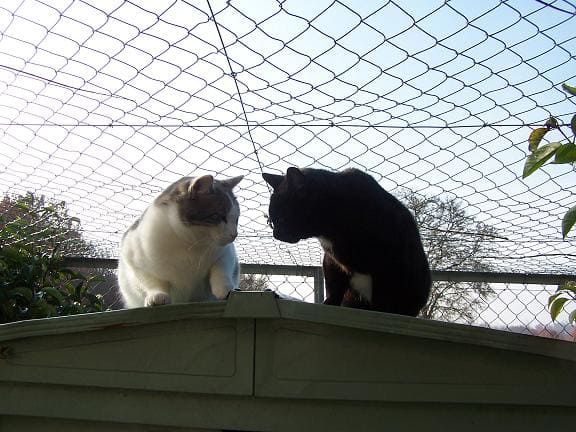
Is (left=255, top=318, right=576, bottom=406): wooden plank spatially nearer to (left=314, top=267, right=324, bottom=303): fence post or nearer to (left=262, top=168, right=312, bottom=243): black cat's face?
(left=262, top=168, right=312, bottom=243): black cat's face

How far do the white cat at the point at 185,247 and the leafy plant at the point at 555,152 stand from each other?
935 mm

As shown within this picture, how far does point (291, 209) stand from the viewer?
71.1 inches

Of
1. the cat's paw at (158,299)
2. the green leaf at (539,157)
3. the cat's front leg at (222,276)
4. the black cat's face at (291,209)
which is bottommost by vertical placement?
the cat's paw at (158,299)

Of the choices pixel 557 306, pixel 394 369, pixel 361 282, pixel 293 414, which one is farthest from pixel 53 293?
pixel 557 306

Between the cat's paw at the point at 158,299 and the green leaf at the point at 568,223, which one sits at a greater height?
the green leaf at the point at 568,223

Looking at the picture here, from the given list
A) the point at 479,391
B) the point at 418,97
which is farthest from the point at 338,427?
the point at 418,97

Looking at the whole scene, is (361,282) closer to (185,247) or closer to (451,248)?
(185,247)

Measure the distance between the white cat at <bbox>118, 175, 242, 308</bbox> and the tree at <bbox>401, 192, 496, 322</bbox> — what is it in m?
0.98

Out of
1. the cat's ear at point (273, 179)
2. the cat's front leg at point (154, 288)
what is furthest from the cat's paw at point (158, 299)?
the cat's ear at point (273, 179)

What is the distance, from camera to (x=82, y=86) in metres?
1.45

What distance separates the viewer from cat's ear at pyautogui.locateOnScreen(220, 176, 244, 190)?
6.27 ft

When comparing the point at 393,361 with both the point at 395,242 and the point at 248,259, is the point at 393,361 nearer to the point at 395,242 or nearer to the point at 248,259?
the point at 395,242

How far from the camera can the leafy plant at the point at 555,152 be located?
3.38ft

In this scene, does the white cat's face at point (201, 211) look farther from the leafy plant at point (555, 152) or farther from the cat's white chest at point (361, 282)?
the leafy plant at point (555, 152)
